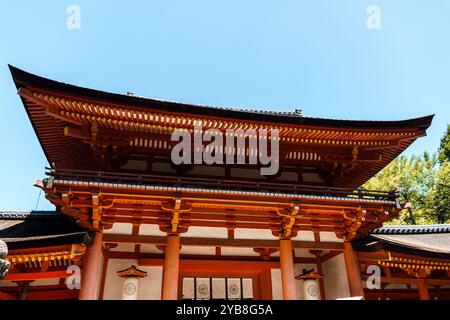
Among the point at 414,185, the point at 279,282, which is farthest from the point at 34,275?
the point at 414,185

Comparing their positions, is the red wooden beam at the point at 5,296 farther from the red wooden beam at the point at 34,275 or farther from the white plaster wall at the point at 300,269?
the white plaster wall at the point at 300,269

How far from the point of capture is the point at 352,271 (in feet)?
33.6

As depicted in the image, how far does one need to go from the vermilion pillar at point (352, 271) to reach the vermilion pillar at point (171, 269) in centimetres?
534

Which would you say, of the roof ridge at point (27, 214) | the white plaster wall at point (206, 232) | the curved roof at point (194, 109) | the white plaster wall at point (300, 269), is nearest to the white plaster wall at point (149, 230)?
the white plaster wall at point (206, 232)

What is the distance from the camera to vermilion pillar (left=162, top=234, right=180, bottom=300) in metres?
8.70

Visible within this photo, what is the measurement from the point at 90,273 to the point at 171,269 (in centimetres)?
209

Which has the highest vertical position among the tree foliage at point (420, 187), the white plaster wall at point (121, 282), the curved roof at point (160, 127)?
the tree foliage at point (420, 187)

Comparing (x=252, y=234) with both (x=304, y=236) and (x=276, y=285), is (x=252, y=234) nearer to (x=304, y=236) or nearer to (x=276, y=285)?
(x=304, y=236)

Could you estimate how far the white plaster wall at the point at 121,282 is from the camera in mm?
9773

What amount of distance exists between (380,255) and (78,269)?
9.13 metres
